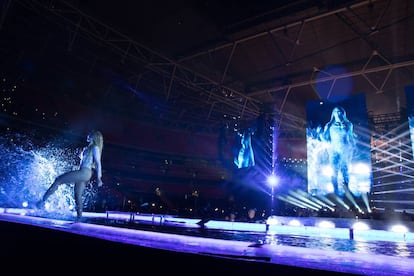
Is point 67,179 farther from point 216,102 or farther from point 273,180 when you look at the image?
point 273,180

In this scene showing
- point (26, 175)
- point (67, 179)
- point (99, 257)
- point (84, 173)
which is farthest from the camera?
point (26, 175)

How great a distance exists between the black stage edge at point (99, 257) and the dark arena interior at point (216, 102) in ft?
10.2

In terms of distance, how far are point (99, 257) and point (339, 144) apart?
38.5ft

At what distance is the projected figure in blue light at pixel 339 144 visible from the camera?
11.7 metres

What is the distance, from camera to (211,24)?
32.9 ft

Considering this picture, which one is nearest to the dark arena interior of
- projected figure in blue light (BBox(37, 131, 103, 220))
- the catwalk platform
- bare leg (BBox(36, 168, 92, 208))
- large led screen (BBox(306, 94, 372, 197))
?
large led screen (BBox(306, 94, 372, 197))

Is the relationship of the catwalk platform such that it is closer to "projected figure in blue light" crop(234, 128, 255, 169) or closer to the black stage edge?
the black stage edge

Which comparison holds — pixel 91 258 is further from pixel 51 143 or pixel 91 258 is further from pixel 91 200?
pixel 91 200

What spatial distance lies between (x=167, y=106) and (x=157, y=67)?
4085 mm

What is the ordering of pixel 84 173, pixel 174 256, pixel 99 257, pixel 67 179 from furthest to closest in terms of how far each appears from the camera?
1. pixel 84 173
2. pixel 67 179
3. pixel 99 257
4. pixel 174 256

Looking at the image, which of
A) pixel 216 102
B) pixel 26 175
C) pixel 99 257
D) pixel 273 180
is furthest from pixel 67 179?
pixel 273 180

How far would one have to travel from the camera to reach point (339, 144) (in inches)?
472

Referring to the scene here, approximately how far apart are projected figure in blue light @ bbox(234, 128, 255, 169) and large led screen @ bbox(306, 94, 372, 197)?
312 cm

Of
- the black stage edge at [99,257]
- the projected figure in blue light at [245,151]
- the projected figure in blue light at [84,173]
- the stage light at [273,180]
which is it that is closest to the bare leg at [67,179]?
the projected figure in blue light at [84,173]
